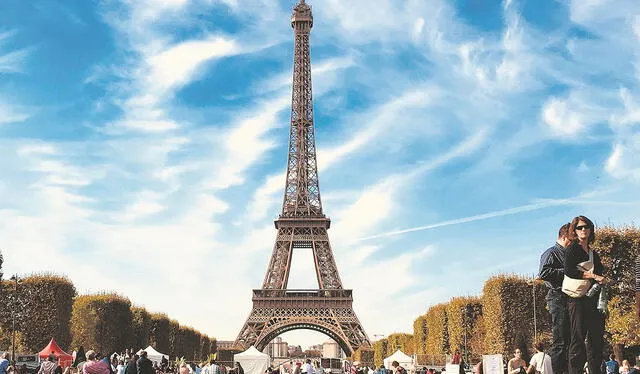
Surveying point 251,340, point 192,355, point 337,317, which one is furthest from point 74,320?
point 192,355

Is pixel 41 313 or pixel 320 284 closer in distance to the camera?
pixel 41 313

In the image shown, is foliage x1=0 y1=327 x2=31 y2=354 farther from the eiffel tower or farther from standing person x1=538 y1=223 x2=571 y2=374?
standing person x1=538 y1=223 x2=571 y2=374

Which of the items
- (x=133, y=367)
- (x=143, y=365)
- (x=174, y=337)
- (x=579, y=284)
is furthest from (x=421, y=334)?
(x=579, y=284)

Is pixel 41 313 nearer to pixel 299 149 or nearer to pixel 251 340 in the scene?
pixel 251 340

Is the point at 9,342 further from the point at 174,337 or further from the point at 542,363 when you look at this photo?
the point at 542,363

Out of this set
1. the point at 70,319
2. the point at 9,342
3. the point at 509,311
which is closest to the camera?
the point at 509,311

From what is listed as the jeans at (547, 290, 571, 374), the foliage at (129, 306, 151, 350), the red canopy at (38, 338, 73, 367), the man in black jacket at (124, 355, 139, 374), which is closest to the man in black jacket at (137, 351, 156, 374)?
the man in black jacket at (124, 355, 139, 374)

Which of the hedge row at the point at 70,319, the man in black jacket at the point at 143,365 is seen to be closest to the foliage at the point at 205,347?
the hedge row at the point at 70,319
